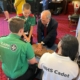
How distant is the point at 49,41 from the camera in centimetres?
278

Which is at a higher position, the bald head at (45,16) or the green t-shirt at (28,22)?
the bald head at (45,16)

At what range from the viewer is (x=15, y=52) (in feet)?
5.16

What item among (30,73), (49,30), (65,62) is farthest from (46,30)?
(65,62)

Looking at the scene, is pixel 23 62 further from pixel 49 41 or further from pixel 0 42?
pixel 49 41

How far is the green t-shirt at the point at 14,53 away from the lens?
5.13ft

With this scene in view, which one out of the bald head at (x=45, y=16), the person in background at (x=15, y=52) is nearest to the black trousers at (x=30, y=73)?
the person in background at (x=15, y=52)

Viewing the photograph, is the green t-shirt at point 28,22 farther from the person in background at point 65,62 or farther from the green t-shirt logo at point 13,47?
the person in background at point 65,62

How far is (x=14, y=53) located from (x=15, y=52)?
0.02 meters

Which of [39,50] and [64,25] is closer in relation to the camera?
[39,50]

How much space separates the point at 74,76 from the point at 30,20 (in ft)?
5.40

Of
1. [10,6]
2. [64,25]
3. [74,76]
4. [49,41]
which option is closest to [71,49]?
[74,76]

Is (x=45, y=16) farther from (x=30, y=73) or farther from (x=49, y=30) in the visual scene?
(x=30, y=73)

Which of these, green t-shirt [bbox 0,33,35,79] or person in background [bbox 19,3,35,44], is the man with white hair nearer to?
person in background [bbox 19,3,35,44]

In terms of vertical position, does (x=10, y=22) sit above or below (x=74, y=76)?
above
